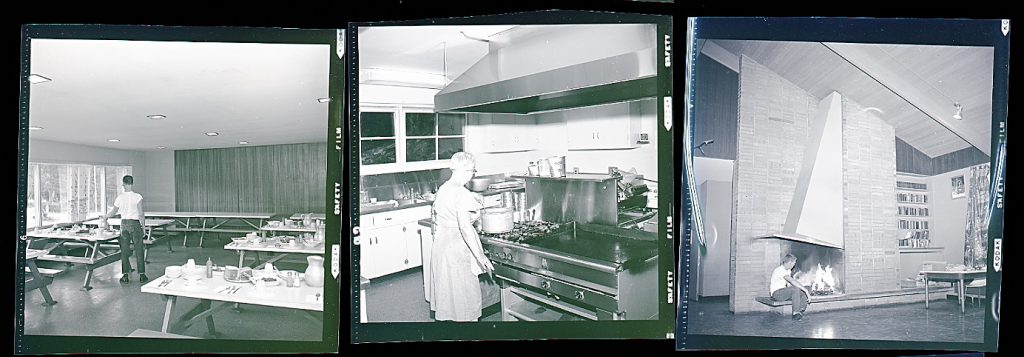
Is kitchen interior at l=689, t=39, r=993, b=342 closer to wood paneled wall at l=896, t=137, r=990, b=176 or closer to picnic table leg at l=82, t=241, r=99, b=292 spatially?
wood paneled wall at l=896, t=137, r=990, b=176

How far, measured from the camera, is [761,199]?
185cm

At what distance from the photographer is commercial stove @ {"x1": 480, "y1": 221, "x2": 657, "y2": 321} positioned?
1828 millimetres

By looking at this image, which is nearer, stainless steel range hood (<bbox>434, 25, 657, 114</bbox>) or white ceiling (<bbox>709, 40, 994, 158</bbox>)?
stainless steel range hood (<bbox>434, 25, 657, 114</bbox>)

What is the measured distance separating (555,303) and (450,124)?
2.16ft

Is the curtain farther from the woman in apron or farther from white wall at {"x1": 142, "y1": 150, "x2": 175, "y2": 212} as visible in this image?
white wall at {"x1": 142, "y1": 150, "x2": 175, "y2": 212}

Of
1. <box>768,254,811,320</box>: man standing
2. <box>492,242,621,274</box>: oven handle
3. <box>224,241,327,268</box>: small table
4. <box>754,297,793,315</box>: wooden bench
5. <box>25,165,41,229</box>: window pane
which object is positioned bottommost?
<box>754,297,793,315</box>: wooden bench

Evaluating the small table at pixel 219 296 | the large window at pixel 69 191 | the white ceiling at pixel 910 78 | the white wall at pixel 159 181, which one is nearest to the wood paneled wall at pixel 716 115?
the white ceiling at pixel 910 78

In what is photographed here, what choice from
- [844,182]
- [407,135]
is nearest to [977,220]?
[844,182]

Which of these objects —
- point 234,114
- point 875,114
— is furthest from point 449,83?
point 875,114

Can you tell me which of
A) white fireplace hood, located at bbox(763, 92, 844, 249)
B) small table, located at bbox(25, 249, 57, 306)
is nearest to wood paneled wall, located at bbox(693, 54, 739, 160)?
white fireplace hood, located at bbox(763, 92, 844, 249)

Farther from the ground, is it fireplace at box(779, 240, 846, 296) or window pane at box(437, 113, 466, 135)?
window pane at box(437, 113, 466, 135)

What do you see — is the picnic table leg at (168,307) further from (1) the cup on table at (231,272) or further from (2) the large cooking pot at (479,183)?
(2) the large cooking pot at (479,183)

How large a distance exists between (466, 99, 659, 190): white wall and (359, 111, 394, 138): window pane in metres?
0.25

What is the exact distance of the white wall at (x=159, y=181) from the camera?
183cm
